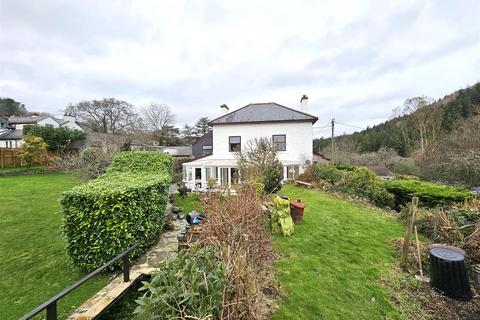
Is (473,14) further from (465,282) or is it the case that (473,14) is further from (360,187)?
(465,282)

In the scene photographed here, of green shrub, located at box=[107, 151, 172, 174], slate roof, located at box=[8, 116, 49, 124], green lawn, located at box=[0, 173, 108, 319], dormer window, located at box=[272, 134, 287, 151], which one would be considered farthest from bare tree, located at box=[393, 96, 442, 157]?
slate roof, located at box=[8, 116, 49, 124]

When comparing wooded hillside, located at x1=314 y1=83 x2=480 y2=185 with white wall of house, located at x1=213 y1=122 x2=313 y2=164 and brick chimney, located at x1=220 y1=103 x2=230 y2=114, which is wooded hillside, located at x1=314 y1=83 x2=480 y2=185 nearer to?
white wall of house, located at x1=213 y1=122 x2=313 y2=164

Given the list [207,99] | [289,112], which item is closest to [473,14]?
[289,112]

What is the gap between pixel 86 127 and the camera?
35.2m

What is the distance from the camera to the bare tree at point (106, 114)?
35.8 m

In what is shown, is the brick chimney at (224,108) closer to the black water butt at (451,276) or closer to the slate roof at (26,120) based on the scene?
the black water butt at (451,276)

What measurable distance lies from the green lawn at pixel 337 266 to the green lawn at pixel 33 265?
13.8 feet

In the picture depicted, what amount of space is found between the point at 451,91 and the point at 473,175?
31.8 meters

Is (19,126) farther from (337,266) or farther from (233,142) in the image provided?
(337,266)

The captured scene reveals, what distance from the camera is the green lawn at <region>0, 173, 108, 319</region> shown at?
12.9ft

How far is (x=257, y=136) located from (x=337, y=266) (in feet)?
49.9

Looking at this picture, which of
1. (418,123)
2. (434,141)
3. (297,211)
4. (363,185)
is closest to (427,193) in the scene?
(363,185)

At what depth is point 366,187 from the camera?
1179 centimetres

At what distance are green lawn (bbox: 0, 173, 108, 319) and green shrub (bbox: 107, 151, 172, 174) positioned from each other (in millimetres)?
3041
